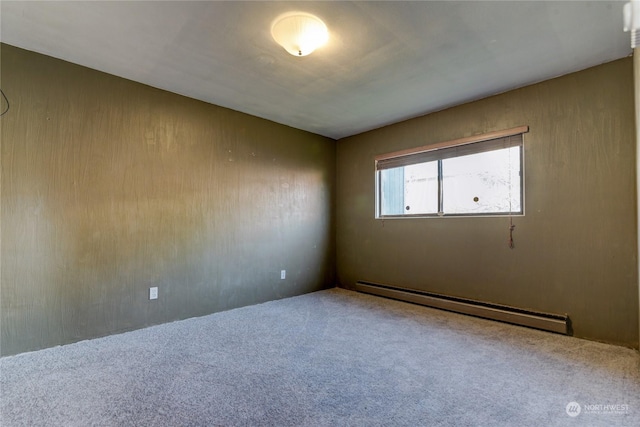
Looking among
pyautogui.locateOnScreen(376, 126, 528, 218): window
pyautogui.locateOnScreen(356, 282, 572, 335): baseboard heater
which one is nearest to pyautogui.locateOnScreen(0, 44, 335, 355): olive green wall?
pyautogui.locateOnScreen(356, 282, 572, 335): baseboard heater

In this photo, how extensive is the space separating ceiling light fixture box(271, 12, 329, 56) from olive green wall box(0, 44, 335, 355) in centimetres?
160

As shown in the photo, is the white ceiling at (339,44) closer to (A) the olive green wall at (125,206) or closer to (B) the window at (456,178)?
(A) the olive green wall at (125,206)

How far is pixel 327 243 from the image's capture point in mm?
4621

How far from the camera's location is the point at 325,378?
1.92 meters

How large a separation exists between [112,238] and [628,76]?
4538 mm

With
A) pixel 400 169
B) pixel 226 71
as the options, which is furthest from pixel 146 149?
pixel 400 169

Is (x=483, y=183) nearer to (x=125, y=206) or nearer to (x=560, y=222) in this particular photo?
(x=560, y=222)

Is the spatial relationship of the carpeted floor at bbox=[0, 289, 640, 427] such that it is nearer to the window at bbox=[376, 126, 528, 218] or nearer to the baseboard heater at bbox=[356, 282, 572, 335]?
the baseboard heater at bbox=[356, 282, 572, 335]

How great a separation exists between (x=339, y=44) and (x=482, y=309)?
2856mm

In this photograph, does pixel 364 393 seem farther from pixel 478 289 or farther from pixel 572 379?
pixel 478 289

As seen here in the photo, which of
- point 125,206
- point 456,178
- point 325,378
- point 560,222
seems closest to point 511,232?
point 560,222

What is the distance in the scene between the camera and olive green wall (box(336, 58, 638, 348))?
7.96 ft

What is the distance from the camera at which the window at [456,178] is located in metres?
3.04

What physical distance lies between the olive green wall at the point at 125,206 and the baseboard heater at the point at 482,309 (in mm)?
1313
